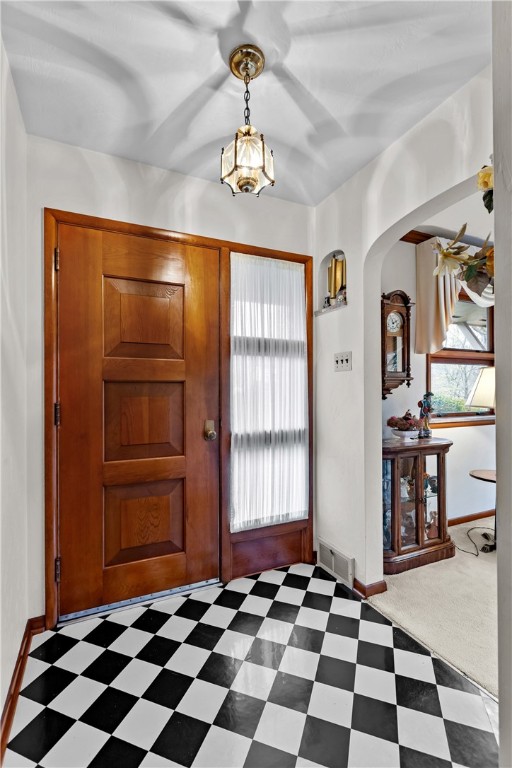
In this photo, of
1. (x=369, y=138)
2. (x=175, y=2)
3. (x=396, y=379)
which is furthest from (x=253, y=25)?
(x=396, y=379)

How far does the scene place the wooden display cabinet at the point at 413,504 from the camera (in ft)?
8.49

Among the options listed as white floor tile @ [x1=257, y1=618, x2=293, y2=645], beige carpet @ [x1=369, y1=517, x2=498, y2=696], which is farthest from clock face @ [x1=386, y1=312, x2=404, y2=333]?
white floor tile @ [x1=257, y1=618, x2=293, y2=645]

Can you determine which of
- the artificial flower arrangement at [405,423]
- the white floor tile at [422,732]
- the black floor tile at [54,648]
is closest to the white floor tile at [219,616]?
the black floor tile at [54,648]

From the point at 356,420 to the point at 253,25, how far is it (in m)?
1.86

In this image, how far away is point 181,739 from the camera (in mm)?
1375

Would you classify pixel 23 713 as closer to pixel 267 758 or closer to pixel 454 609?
pixel 267 758

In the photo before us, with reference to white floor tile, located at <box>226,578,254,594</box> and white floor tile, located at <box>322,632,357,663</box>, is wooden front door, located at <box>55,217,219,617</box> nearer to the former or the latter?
white floor tile, located at <box>226,578,254,594</box>

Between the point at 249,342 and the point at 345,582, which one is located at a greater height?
the point at 249,342

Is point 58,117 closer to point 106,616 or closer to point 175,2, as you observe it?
point 175,2

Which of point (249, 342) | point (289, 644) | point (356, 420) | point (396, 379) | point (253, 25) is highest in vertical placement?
point (253, 25)

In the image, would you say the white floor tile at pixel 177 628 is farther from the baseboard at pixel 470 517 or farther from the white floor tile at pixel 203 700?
the baseboard at pixel 470 517

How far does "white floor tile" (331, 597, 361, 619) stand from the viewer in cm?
209

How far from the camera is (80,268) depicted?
2.07 metres

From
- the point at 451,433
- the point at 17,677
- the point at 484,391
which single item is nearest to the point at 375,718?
the point at 17,677
